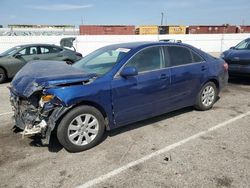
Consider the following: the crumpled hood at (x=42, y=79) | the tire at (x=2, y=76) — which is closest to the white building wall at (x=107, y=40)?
the tire at (x=2, y=76)

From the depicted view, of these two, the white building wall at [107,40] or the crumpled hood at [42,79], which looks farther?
the white building wall at [107,40]

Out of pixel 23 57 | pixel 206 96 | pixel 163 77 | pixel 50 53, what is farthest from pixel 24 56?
pixel 206 96

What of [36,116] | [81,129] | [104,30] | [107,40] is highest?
[104,30]

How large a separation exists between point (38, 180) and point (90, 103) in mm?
1310

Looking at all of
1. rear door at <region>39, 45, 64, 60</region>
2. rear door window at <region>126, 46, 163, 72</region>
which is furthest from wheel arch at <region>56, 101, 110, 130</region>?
rear door at <region>39, 45, 64, 60</region>

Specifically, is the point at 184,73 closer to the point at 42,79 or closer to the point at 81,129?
the point at 81,129

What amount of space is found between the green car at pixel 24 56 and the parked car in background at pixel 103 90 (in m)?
5.42

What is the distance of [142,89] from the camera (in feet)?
14.4

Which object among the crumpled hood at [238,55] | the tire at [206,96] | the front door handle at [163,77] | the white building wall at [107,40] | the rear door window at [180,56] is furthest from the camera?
the white building wall at [107,40]

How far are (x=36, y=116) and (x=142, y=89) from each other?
1.76 meters

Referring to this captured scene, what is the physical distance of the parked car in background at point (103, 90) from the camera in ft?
12.1

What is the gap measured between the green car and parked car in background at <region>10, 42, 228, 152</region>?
5.42 metres

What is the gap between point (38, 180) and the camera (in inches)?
125

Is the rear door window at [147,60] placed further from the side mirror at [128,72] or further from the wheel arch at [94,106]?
the wheel arch at [94,106]
